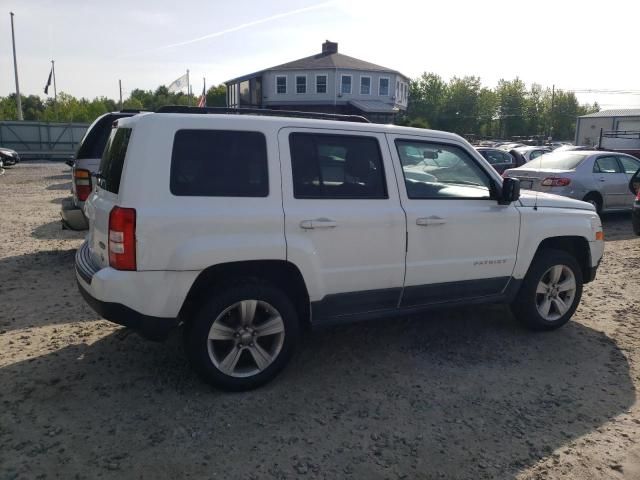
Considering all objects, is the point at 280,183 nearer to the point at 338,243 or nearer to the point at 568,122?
the point at 338,243

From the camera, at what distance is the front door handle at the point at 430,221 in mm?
4266

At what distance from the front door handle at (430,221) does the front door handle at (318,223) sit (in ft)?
2.51

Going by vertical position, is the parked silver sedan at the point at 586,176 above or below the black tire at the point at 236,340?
above

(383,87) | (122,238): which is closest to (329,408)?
(122,238)

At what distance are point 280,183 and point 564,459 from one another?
8.32ft

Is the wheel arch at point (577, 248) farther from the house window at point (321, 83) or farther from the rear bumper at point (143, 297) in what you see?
the house window at point (321, 83)

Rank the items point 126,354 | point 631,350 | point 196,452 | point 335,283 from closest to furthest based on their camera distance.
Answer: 1. point 196,452
2. point 335,283
3. point 126,354
4. point 631,350

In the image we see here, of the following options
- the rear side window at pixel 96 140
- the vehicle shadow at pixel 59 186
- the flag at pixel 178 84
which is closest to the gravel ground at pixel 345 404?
the rear side window at pixel 96 140

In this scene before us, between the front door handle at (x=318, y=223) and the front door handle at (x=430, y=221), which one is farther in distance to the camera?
the front door handle at (x=430, y=221)

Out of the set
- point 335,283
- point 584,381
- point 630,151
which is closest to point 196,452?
point 335,283

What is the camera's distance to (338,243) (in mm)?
3975

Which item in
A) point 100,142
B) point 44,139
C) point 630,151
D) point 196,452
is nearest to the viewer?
point 196,452

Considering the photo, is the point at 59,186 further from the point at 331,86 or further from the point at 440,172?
the point at 331,86

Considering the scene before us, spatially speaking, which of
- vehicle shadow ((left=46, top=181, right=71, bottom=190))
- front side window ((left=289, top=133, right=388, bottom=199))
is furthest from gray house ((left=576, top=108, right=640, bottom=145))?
front side window ((left=289, top=133, right=388, bottom=199))
